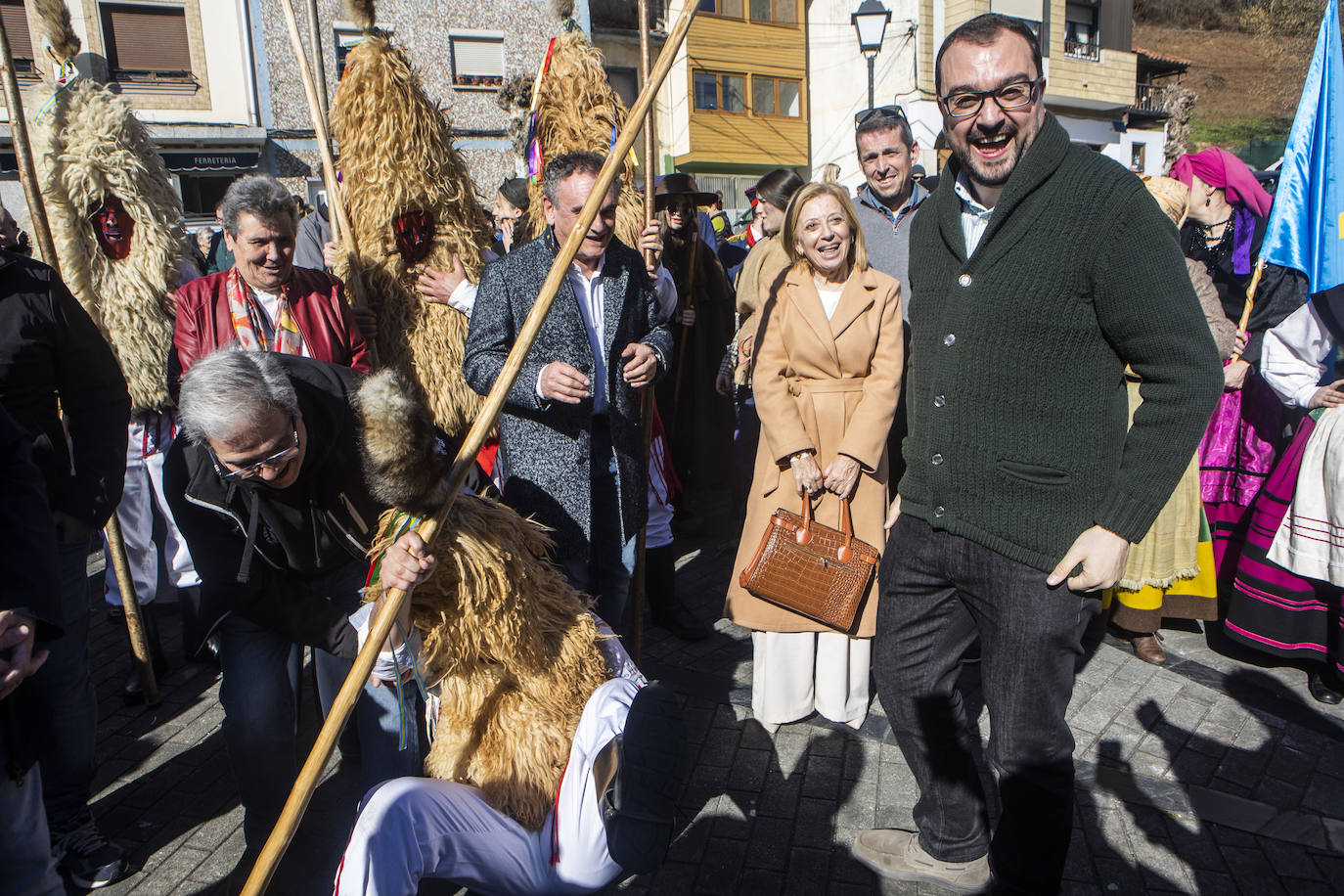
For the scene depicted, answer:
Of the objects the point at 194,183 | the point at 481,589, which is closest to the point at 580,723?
the point at 481,589

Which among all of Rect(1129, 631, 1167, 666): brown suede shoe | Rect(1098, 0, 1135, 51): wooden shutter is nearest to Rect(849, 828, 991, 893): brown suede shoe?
Rect(1129, 631, 1167, 666): brown suede shoe

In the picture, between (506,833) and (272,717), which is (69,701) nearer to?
(272,717)

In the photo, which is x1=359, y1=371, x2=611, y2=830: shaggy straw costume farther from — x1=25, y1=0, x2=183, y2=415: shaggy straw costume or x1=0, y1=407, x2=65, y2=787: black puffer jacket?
x1=25, y1=0, x2=183, y2=415: shaggy straw costume

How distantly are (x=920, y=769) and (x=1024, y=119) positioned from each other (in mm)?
1775

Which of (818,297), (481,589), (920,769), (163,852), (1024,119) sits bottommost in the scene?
(163,852)

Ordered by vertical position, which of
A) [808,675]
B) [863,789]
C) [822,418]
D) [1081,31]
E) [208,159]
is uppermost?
[1081,31]

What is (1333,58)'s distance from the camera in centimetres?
397

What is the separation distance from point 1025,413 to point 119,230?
3.91m

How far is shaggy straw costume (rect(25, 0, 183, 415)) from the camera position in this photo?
12.5 ft

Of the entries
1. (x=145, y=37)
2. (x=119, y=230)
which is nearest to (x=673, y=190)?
(x=119, y=230)

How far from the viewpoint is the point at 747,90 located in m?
26.0

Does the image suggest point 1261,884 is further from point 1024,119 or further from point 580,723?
point 1024,119

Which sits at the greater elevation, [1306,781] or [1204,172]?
[1204,172]

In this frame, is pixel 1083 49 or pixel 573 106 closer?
pixel 573 106
